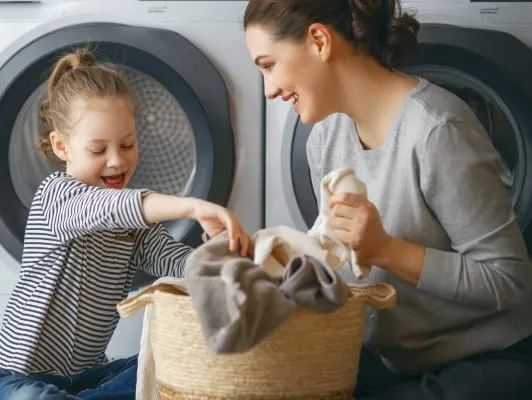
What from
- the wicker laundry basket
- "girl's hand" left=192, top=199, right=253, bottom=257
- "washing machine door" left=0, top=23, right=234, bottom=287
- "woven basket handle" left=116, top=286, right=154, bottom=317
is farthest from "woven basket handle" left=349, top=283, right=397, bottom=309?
"washing machine door" left=0, top=23, right=234, bottom=287

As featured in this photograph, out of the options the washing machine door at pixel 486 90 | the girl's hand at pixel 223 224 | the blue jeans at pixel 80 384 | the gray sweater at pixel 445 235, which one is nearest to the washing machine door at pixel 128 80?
the washing machine door at pixel 486 90

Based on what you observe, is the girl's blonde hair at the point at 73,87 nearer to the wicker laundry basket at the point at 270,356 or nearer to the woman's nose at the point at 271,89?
the woman's nose at the point at 271,89

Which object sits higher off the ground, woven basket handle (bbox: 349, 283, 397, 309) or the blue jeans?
woven basket handle (bbox: 349, 283, 397, 309)

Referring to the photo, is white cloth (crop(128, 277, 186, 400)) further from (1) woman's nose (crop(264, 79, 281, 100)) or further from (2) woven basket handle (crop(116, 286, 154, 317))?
(1) woman's nose (crop(264, 79, 281, 100))

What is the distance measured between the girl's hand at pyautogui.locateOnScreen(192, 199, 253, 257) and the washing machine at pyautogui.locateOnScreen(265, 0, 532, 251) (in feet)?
1.50

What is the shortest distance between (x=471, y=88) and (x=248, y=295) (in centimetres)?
80

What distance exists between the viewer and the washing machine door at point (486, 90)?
5.32 ft

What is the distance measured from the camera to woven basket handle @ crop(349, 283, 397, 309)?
1.19 metres

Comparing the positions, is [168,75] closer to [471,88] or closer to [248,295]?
[471,88]

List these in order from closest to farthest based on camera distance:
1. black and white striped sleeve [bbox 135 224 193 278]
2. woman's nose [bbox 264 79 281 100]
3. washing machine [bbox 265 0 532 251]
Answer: woman's nose [bbox 264 79 281 100]
black and white striped sleeve [bbox 135 224 193 278]
washing machine [bbox 265 0 532 251]

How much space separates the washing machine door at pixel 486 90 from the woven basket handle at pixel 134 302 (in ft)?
1.74

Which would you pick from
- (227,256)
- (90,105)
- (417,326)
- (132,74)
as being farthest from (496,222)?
(132,74)

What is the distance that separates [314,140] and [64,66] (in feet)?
1.42

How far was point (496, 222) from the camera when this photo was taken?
4.22ft
